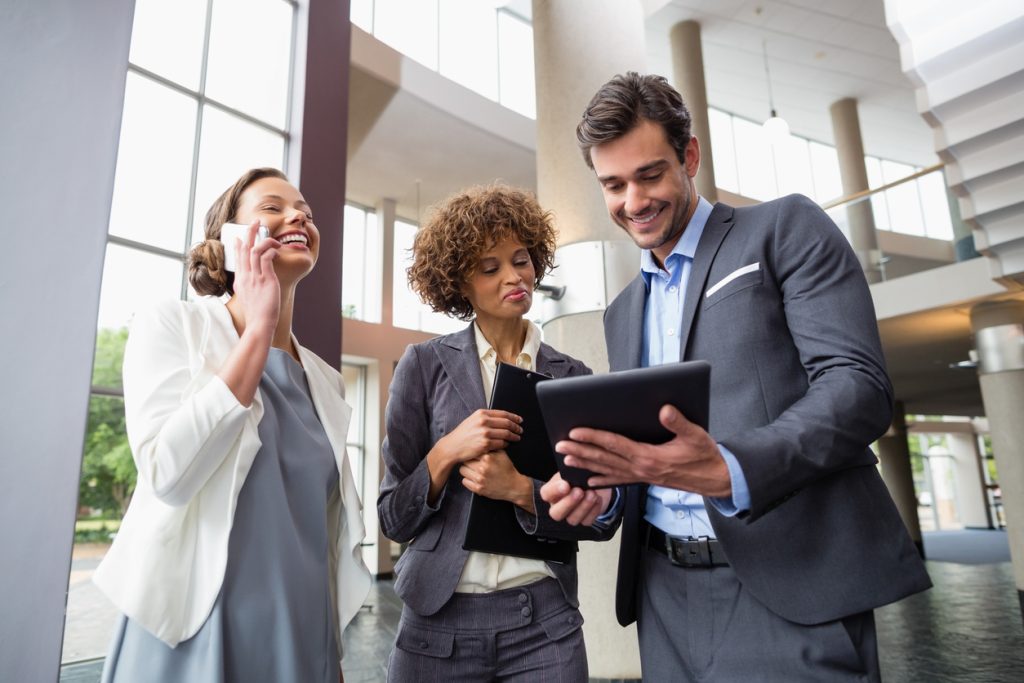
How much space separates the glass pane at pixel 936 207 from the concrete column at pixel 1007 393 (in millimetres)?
1233

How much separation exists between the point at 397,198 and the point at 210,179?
9.13m

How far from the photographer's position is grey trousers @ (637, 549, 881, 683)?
122cm

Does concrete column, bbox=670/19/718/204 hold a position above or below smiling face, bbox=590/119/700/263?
above

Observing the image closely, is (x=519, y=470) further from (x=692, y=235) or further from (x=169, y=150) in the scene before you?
(x=169, y=150)

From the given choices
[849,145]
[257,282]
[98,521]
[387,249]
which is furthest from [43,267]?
[849,145]

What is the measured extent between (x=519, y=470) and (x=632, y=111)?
2.81 feet

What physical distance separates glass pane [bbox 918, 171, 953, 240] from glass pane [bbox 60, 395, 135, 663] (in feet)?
30.0

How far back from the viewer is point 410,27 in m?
12.0

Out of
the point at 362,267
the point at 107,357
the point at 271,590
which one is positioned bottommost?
the point at 271,590

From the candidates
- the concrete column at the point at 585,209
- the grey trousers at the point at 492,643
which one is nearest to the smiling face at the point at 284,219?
the grey trousers at the point at 492,643

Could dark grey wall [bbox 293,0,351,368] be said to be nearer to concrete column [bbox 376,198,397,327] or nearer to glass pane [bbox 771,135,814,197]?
concrete column [bbox 376,198,397,327]

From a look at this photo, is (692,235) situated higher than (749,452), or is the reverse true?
(692,235)

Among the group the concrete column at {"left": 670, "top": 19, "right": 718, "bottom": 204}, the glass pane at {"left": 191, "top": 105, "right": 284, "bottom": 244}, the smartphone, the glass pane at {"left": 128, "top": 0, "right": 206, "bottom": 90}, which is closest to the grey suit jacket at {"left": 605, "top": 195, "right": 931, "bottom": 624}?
the smartphone

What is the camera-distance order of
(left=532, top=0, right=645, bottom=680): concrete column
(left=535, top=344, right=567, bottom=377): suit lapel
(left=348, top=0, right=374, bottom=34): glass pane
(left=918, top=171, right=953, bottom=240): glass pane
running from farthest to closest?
(left=348, top=0, right=374, bottom=34): glass pane, (left=918, top=171, right=953, bottom=240): glass pane, (left=532, top=0, right=645, bottom=680): concrete column, (left=535, top=344, right=567, bottom=377): suit lapel
